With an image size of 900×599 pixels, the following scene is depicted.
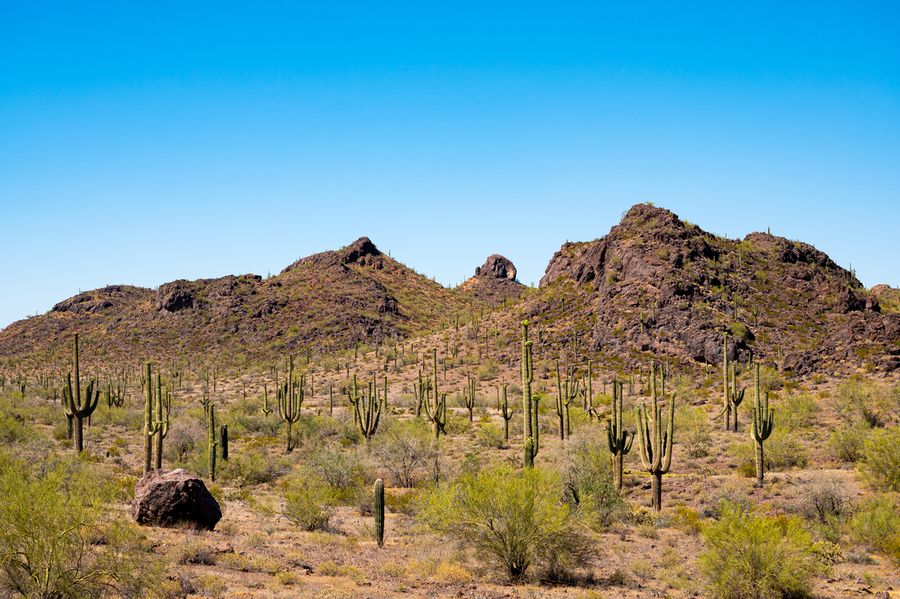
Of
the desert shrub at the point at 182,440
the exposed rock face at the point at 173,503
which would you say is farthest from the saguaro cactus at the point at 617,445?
the desert shrub at the point at 182,440

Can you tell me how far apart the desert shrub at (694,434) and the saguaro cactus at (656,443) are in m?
10.4

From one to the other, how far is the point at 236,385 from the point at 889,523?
6331 centimetres

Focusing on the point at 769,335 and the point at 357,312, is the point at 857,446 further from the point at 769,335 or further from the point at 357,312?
the point at 357,312

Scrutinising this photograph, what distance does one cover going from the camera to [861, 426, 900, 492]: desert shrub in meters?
21.2

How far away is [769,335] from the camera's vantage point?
5734 cm

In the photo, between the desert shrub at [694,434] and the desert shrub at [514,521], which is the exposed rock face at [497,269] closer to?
the desert shrub at [694,434]

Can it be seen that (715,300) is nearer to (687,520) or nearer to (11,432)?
(687,520)

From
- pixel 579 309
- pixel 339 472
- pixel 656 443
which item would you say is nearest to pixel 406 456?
pixel 339 472

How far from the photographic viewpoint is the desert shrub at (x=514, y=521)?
1364 cm

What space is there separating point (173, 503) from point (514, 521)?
7832 millimetres

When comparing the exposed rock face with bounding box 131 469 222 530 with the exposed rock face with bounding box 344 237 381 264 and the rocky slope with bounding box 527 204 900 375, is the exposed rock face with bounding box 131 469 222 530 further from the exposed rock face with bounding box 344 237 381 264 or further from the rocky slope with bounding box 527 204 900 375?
the exposed rock face with bounding box 344 237 381 264

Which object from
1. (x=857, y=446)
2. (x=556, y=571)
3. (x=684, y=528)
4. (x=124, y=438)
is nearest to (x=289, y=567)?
(x=556, y=571)

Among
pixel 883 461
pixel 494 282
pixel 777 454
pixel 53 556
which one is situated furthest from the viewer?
pixel 494 282

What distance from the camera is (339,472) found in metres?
24.4
